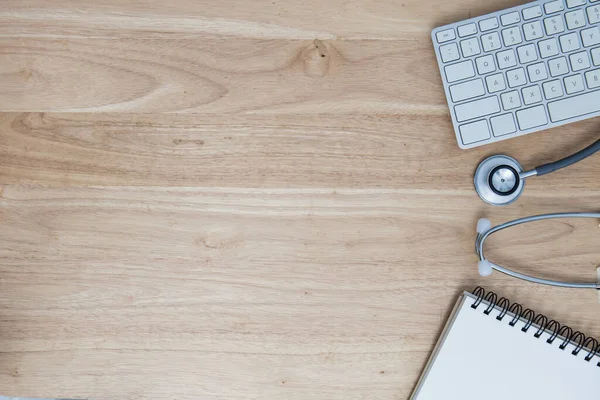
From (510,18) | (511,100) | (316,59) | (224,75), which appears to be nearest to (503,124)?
(511,100)

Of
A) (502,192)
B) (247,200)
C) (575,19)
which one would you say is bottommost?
(247,200)

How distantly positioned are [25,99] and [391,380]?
0.61 meters

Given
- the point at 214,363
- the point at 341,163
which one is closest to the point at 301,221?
the point at 341,163

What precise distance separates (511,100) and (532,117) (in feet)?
0.11

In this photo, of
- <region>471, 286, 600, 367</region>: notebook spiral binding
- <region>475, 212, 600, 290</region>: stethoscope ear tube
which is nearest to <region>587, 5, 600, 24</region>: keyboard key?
<region>475, 212, 600, 290</region>: stethoscope ear tube

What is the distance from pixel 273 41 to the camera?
2.28 feet

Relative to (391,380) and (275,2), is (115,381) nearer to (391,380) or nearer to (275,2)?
(391,380)

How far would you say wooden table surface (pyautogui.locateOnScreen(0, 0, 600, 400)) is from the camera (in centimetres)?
69

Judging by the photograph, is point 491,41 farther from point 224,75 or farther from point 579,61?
point 224,75

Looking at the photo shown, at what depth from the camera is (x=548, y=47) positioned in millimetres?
662

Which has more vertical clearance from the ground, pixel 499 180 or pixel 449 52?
pixel 449 52

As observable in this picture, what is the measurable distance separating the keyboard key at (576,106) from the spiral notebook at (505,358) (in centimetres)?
25

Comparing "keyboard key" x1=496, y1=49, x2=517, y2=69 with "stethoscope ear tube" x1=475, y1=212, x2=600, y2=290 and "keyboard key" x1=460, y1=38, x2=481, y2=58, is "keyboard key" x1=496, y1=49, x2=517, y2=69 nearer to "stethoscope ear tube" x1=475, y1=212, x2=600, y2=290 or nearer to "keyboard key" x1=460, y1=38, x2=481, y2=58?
"keyboard key" x1=460, y1=38, x2=481, y2=58

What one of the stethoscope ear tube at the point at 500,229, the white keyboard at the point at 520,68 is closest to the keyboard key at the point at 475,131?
the white keyboard at the point at 520,68
